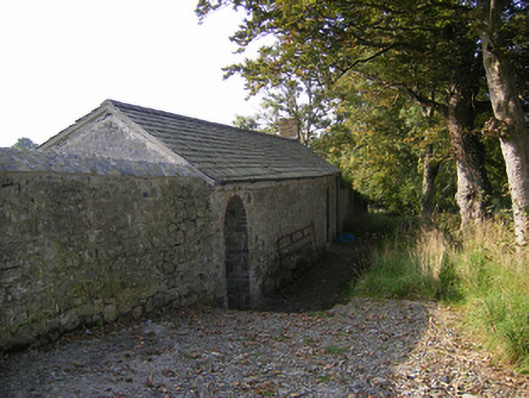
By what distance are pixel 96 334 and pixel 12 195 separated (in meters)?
2.01

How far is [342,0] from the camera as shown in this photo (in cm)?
729

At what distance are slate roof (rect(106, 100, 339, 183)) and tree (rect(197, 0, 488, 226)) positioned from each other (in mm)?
1825

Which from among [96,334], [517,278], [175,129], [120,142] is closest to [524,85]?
[517,278]

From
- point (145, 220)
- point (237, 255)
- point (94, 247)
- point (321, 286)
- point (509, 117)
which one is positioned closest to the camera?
point (94, 247)

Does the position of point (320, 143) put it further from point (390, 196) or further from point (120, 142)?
point (120, 142)

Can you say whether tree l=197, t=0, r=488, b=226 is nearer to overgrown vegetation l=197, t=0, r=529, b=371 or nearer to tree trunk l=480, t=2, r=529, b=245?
overgrown vegetation l=197, t=0, r=529, b=371

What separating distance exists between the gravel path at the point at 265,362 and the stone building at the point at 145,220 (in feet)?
1.90

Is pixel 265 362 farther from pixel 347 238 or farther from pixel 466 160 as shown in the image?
pixel 347 238

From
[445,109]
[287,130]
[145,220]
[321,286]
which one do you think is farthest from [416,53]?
[287,130]

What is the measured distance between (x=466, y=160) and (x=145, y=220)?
7.53 meters

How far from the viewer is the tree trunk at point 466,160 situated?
921 cm

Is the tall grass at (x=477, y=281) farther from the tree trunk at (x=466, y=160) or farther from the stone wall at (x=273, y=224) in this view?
the stone wall at (x=273, y=224)

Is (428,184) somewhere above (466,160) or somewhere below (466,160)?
below

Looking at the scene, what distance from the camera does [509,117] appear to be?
711 cm
